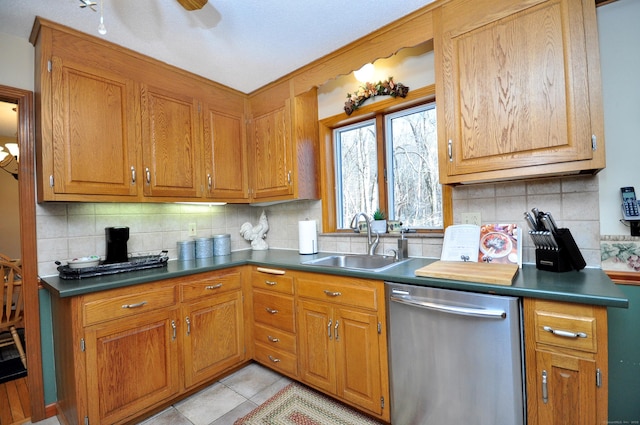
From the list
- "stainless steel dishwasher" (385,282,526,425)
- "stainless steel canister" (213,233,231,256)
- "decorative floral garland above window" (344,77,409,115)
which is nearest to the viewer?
"stainless steel dishwasher" (385,282,526,425)

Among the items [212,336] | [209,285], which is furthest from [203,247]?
[212,336]

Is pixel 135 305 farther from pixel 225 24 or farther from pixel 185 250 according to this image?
pixel 225 24

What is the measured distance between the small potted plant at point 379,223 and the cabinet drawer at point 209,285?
1098mm

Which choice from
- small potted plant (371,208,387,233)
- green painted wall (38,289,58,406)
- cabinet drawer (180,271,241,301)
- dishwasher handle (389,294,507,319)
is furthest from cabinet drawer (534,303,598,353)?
green painted wall (38,289,58,406)

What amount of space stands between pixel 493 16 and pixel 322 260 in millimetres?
1728

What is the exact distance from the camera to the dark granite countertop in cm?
109

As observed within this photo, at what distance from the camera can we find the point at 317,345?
1.88 metres

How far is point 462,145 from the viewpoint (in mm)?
1554

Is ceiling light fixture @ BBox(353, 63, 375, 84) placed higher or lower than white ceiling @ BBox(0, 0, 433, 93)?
lower

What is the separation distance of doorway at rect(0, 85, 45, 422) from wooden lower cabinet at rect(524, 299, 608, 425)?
2679 millimetres

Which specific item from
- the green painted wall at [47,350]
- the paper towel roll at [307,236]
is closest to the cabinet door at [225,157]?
the paper towel roll at [307,236]

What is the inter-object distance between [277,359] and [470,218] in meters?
1.63

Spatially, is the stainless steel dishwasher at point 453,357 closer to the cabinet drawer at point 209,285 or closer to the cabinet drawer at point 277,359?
the cabinet drawer at point 277,359

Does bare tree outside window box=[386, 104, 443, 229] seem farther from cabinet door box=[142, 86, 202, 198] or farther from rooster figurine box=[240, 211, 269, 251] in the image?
cabinet door box=[142, 86, 202, 198]
